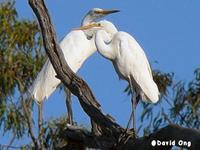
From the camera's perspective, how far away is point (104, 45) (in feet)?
20.7

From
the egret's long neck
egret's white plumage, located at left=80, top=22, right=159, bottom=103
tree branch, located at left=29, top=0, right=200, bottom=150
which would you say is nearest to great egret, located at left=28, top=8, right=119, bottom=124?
the egret's long neck

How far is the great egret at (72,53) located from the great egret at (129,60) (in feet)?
3.73

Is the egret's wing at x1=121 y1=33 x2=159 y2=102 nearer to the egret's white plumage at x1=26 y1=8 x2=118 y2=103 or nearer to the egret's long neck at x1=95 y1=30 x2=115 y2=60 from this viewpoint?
the egret's long neck at x1=95 y1=30 x2=115 y2=60

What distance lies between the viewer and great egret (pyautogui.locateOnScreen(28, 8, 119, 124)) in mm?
7457

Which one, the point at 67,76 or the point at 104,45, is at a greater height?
the point at 104,45

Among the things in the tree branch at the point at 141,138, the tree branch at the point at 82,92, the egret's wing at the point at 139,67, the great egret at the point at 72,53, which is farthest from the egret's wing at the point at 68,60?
the tree branch at the point at 82,92

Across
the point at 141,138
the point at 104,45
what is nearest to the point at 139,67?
the point at 104,45

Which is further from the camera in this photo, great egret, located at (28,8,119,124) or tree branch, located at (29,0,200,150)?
great egret, located at (28,8,119,124)

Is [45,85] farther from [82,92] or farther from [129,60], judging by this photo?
[82,92]

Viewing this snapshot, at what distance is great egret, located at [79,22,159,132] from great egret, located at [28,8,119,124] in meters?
1.14

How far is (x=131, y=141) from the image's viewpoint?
420cm

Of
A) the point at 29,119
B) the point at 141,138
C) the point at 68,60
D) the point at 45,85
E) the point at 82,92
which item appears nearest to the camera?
the point at 141,138

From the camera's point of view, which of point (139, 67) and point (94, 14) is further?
point (94, 14)

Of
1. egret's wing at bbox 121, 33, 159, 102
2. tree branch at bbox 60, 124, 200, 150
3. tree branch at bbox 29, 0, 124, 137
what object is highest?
egret's wing at bbox 121, 33, 159, 102
